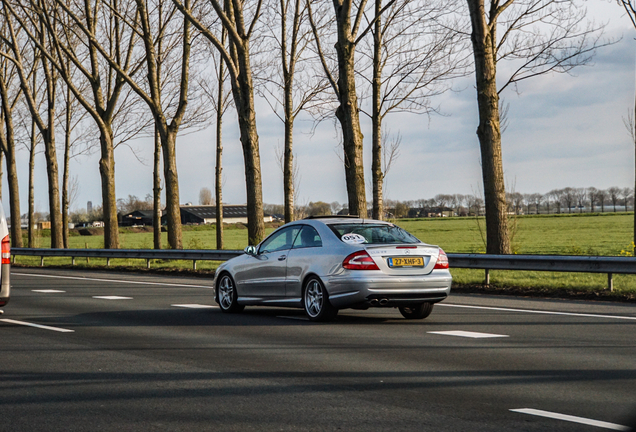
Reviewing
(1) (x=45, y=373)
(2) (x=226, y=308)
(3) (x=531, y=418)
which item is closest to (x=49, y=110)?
(2) (x=226, y=308)

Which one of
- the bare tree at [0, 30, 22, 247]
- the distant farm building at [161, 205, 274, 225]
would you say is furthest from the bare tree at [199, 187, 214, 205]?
the bare tree at [0, 30, 22, 247]

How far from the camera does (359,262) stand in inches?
411

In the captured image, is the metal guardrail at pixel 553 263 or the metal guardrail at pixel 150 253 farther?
the metal guardrail at pixel 150 253

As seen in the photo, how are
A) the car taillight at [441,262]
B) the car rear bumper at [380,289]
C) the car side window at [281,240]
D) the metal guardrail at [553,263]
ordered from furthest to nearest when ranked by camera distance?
the metal guardrail at [553,263] → the car side window at [281,240] → the car taillight at [441,262] → the car rear bumper at [380,289]

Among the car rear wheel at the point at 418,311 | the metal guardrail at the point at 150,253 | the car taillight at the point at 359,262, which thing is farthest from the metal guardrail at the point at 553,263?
the metal guardrail at the point at 150,253

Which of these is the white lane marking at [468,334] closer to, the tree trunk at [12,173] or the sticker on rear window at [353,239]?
the sticker on rear window at [353,239]

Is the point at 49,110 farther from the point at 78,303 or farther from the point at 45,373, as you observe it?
the point at 45,373

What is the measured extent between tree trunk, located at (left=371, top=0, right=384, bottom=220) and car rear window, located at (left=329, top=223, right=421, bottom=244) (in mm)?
15663

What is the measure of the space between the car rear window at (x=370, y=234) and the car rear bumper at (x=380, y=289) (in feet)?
2.07

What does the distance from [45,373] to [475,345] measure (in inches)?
170

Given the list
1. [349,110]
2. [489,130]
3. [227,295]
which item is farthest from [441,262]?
[349,110]

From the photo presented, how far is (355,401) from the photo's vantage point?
5691 millimetres

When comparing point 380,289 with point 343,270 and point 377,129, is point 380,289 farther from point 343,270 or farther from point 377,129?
point 377,129

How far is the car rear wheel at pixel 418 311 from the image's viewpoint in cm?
1125
